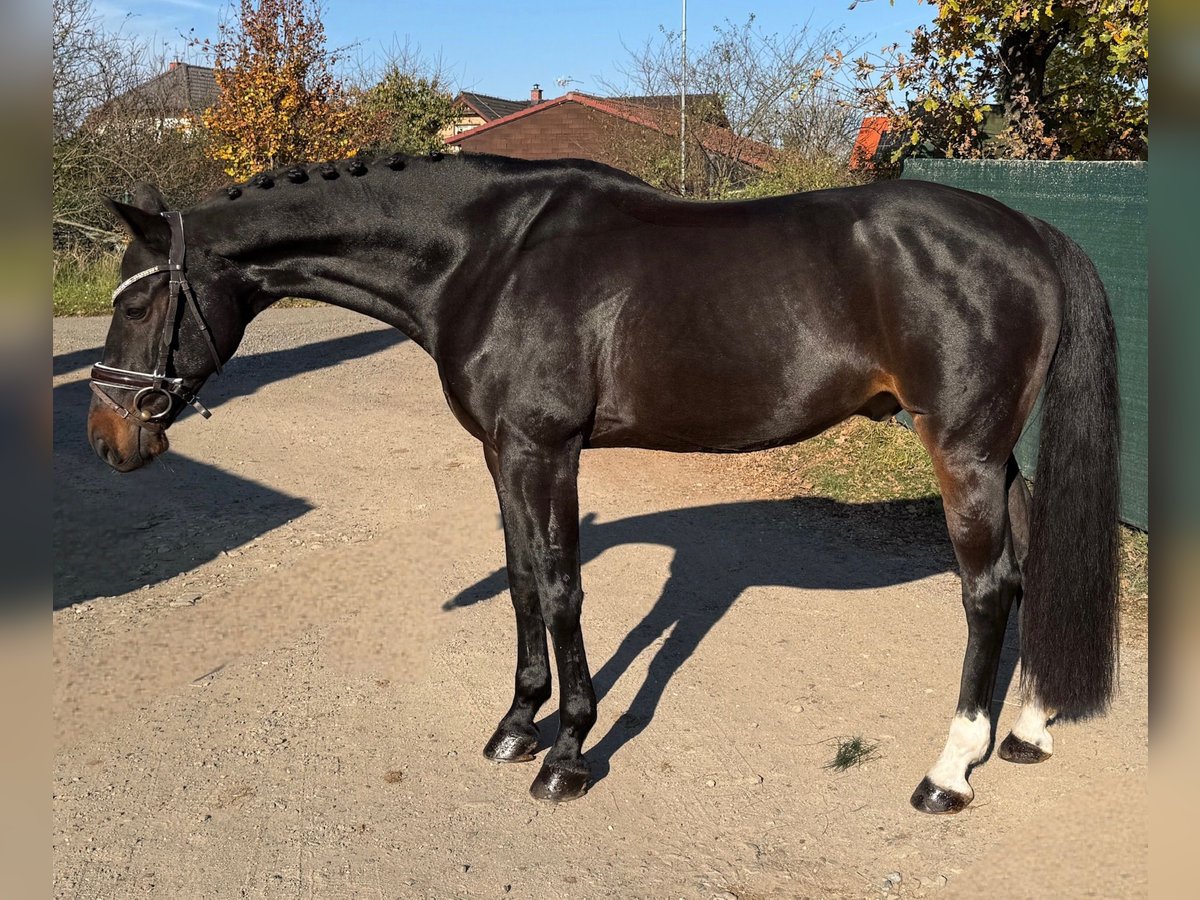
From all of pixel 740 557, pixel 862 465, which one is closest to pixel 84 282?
pixel 862 465

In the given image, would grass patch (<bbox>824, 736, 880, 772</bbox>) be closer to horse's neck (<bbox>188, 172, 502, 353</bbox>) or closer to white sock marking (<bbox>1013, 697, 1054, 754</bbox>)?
white sock marking (<bbox>1013, 697, 1054, 754</bbox>)

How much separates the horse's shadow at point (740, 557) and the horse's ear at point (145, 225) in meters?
2.27

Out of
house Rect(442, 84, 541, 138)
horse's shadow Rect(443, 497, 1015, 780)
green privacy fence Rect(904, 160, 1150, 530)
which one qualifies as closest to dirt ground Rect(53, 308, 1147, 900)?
horse's shadow Rect(443, 497, 1015, 780)

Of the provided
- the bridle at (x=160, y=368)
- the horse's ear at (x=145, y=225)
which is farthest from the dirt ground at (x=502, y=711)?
the horse's ear at (x=145, y=225)

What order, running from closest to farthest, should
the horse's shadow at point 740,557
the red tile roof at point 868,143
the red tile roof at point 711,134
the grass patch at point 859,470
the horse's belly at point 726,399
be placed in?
the horse's belly at point 726,399, the horse's shadow at point 740,557, the grass patch at point 859,470, the red tile roof at point 868,143, the red tile roof at point 711,134

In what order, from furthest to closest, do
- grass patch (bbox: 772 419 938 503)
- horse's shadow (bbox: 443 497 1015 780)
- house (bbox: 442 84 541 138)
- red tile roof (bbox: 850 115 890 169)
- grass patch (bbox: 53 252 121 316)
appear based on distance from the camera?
house (bbox: 442 84 541 138)
grass patch (bbox: 53 252 121 316)
red tile roof (bbox: 850 115 890 169)
grass patch (bbox: 772 419 938 503)
horse's shadow (bbox: 443 497 1015 780)

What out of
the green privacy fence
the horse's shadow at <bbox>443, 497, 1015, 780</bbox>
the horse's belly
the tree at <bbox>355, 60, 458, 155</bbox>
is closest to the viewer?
the horse's belly

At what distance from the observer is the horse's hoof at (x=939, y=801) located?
3.24m

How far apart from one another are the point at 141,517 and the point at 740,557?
3821mm

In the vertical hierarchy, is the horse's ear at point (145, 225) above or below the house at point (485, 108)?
below

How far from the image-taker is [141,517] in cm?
630

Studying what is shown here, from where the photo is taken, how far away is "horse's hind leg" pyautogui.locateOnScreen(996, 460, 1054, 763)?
3553mm

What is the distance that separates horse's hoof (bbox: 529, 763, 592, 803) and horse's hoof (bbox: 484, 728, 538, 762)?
0.25m

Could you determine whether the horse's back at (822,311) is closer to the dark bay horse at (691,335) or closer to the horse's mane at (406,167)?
the dark bay horse at (691,335)
